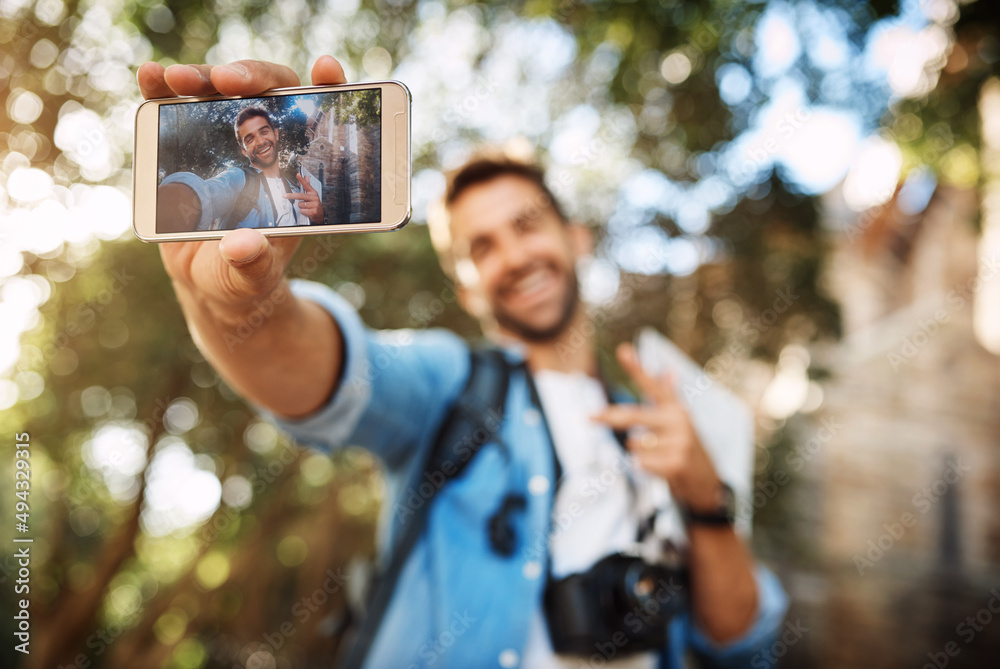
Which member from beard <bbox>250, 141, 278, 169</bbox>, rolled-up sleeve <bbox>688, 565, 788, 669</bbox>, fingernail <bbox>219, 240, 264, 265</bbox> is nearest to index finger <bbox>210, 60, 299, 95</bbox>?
beard <bbox>250, 141, 278, 169</bbox>

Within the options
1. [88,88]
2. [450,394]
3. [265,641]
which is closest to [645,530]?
[450,394]

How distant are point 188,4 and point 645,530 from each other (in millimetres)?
3379

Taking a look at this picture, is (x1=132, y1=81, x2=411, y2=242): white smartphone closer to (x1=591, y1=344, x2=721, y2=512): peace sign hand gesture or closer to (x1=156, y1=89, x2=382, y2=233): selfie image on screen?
(x1=156, y1=89, x2=382, y2=233): selfie image on screen

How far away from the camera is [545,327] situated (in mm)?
2434

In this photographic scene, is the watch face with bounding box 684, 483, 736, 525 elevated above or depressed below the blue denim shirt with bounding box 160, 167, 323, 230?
below

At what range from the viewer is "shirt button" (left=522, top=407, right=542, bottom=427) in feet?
6.86

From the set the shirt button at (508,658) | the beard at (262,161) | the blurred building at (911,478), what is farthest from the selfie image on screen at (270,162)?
the blurred building at (911,478)

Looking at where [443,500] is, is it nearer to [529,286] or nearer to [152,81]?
[529,286]

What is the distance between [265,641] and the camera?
303 inches

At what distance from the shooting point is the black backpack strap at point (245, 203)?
1.21m

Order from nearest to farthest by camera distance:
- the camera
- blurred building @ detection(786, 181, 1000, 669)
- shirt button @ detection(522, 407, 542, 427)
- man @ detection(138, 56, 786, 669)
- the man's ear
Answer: man @ detection(138, 56, 786, 669)
the camera
shirt button @ detection(522, 407, 542, 427)
the man's ear
blurred building @ detection(786, 181, 1000, 669)

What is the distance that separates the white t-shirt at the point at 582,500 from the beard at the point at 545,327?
178 mm

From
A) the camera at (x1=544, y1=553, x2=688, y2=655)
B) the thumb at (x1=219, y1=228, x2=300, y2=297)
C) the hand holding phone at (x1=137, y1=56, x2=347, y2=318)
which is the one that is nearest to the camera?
the thumb at (x1=219, y1=228, x2=300, y2=297)

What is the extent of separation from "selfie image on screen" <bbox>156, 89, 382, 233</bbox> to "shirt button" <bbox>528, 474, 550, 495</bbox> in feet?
3.64
